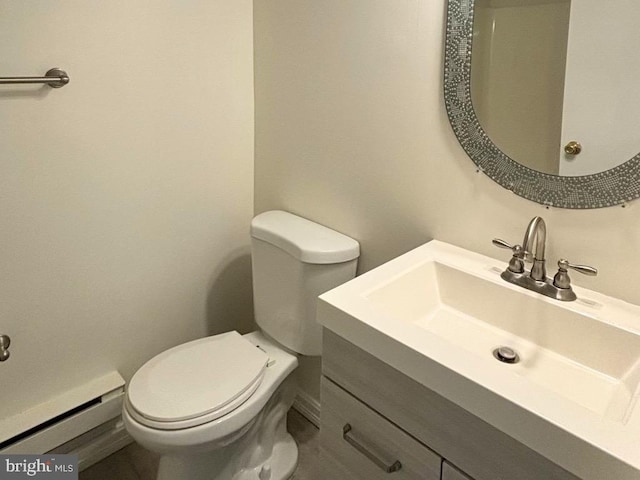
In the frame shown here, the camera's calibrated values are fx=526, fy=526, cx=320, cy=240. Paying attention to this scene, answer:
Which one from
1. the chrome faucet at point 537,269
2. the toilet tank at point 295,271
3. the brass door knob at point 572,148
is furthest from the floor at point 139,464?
the brass door knob at point 572,148

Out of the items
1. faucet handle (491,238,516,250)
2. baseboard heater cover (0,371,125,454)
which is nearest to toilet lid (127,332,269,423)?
baseboard heater cover (0,371,125,454)

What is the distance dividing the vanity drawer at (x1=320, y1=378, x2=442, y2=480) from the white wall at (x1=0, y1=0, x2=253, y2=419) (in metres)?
0.89

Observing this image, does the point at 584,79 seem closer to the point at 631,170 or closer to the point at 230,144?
the point at 631,170

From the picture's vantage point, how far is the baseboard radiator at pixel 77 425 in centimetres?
158

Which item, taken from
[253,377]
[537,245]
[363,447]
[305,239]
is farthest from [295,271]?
[537,245]

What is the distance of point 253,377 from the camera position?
5.00ft

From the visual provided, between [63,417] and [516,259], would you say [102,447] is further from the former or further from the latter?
[516,259]

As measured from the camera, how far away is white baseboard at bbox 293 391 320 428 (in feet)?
6.59

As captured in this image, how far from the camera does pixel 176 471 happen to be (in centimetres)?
152

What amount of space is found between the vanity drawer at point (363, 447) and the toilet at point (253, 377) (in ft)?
1.08

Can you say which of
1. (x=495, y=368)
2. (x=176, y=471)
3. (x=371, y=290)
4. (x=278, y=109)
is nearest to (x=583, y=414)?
(x=495, y=368)

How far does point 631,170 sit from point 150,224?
4.57ft
